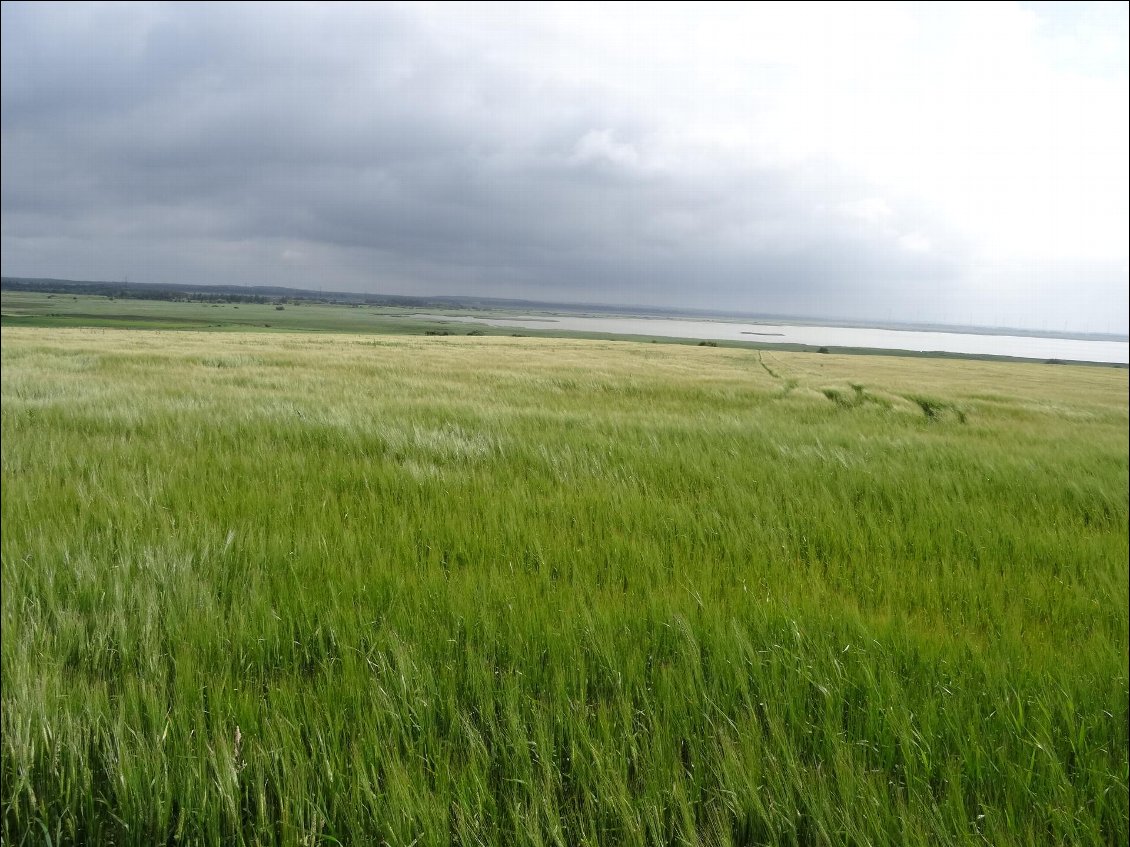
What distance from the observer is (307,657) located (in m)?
1.91

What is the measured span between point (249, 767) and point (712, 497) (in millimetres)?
3484

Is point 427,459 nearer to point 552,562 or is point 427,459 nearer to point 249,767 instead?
point 552,562

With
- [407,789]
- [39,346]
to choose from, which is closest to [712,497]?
[407,789]

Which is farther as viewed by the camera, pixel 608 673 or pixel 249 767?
pixel 608 673

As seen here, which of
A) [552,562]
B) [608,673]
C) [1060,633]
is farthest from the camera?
[552,562]

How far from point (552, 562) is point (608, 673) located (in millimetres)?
1035

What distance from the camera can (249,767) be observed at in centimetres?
136

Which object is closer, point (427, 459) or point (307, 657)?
point (307, 657)

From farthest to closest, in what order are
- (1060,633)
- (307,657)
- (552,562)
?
1. (552,562)
2. (1060,633)
3. (307,657)

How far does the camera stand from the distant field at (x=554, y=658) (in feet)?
4.20

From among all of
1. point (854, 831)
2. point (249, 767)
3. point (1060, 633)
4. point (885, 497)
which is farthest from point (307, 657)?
point (885, 497)

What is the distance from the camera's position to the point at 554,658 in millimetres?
1836

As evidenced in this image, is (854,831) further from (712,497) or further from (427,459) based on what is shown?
(427,459)

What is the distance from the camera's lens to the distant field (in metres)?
1.28
